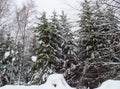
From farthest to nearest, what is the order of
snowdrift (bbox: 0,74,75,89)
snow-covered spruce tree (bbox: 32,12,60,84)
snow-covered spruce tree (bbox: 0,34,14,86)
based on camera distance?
1. snow-covered spruce tree (bbox: 0,34,14,86)
2. snow-covered spruce tree (bbox: 32,12,60,84)
3. snowdrift (bbox: 0,74,75,89)

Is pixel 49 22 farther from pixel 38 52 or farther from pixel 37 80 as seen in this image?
pixel 37 80

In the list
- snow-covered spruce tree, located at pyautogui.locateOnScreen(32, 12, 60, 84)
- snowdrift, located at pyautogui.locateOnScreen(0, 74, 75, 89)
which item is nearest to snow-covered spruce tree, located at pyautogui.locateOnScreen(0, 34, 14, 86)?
snow-covered spruce tree, located at pyautogui.locateOnScreen(32, 12, 60, 84)

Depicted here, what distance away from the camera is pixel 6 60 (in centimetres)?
2586

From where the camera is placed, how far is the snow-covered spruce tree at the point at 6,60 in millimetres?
→ 25250

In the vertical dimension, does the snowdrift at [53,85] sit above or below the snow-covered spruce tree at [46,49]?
above

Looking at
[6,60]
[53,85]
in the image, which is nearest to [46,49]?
[6,60]

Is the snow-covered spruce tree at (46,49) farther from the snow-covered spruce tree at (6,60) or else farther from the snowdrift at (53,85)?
the snowdrift at (53,85)

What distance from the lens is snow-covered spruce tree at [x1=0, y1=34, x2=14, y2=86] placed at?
2525cm

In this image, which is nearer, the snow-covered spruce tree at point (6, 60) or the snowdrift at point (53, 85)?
the snowdrift at point (53, 85)

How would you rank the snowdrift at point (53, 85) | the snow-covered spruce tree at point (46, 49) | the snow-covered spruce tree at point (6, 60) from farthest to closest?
1. the snow-covered spruce tree at point (6, 60)
2. the snow-covered spruce tree at point (46, 49)
3. the snowdrift at point (53, 85)

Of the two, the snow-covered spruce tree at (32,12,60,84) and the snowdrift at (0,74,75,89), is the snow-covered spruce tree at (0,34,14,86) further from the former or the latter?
the snowdrift at (0,74,75,89)

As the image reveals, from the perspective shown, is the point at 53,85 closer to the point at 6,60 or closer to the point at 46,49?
the point at 46,49

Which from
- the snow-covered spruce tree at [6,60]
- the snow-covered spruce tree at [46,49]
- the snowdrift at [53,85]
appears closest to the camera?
the snowdrift at [53,85]

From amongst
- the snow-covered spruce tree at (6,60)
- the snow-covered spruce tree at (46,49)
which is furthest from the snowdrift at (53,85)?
the snow-covered spruce tree at (6,60)
